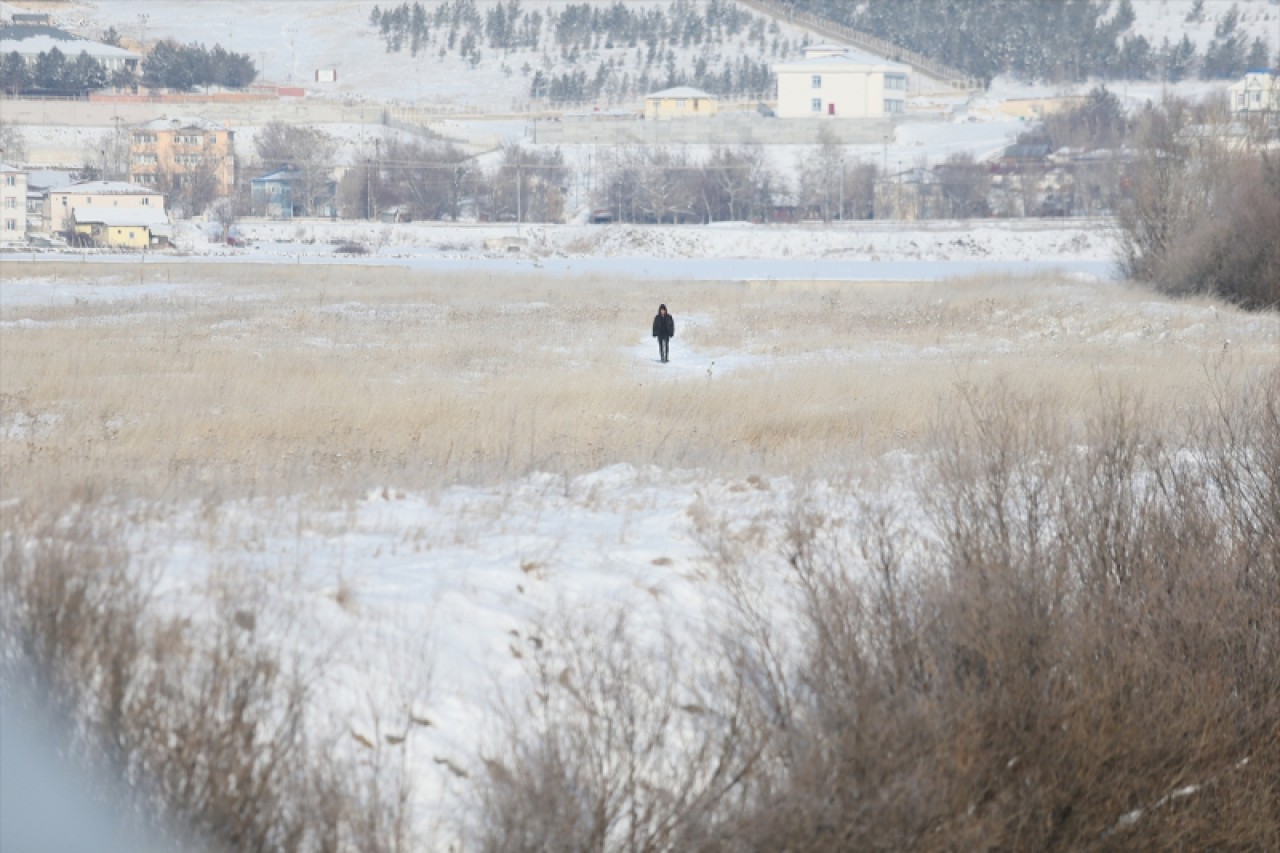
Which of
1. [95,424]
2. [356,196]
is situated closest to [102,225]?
[356,196]

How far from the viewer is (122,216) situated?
7212 centimetres

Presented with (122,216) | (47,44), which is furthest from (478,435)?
(47,44)

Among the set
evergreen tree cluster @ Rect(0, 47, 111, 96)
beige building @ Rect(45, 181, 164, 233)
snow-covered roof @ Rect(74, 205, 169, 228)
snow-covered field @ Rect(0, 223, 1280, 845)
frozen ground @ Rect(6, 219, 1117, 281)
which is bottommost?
snow-covered field @ Rect(0, 223, 1280, 845)

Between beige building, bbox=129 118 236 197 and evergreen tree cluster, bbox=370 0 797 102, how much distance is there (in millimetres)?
47443

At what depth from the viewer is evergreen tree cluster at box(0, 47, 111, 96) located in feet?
394

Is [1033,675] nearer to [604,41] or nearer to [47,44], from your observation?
[47,44]

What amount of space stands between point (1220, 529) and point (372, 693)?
5234 millimetres

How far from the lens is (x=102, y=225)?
7162cm

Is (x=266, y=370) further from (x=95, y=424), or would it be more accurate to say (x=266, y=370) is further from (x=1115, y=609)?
(x=1115, y=609)

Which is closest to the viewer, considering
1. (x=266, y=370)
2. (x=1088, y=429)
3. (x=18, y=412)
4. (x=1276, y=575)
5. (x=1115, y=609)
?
(x=1115, y=609)

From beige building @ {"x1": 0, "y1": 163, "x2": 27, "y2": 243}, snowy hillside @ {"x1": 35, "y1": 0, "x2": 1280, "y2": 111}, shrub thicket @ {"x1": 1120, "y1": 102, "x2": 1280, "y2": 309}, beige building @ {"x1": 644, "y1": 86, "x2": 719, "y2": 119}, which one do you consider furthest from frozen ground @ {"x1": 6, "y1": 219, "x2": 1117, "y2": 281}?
snowy hillside @ {"x1": 35, "y1": 0, "x2": 1280, "y2": 111}

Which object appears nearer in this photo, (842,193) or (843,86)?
(842,193)

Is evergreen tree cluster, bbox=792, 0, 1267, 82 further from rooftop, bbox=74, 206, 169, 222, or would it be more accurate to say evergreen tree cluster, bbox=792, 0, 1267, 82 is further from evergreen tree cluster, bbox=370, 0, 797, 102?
rooftop, bbox=74, 206, 169, 222

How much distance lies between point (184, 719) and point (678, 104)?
111566 millimetres
